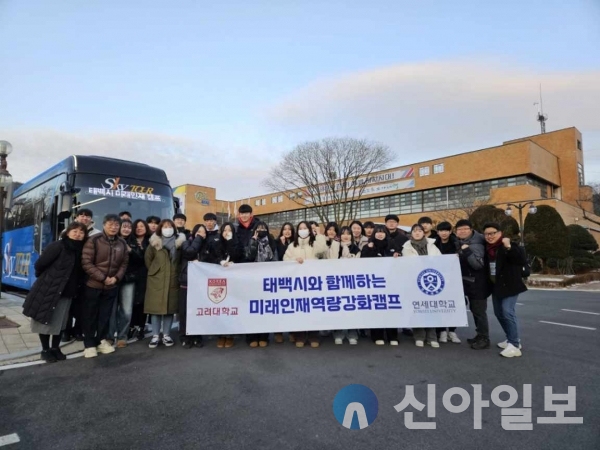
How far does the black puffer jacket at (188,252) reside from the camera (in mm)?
5532

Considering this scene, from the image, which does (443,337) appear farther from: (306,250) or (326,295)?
(306,250)

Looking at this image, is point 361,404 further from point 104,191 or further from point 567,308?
point 567,308

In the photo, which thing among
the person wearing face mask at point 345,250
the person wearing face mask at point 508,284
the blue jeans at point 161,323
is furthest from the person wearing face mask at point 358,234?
the blue jeans at point 161,323

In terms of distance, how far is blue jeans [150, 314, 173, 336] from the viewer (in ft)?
18.3

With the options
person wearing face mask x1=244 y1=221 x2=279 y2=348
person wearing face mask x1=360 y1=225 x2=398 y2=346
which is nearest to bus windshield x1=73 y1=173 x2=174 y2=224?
person wearing face mask x1=244 y1=221 x2=279 y2=348

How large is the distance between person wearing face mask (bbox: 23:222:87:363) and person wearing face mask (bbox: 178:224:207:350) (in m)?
1.42

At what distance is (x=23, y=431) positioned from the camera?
2918 mm

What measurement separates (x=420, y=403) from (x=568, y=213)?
40.3 m

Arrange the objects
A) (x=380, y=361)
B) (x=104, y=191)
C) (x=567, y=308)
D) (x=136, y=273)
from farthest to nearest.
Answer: (x=567, y=308) → (x=104, y=191) → (x=136, y=273) → (x=380, y=361)

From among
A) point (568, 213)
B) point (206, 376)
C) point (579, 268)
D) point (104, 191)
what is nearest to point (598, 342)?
point (206, 376)

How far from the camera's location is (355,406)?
11.1 ft

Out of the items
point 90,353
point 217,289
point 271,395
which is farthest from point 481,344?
point 90,353

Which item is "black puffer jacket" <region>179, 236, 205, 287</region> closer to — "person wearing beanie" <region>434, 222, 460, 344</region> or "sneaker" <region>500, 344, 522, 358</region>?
"person wearing beanie" <region>434, 222, 460, 344</region>

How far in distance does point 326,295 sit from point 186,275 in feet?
7.38
